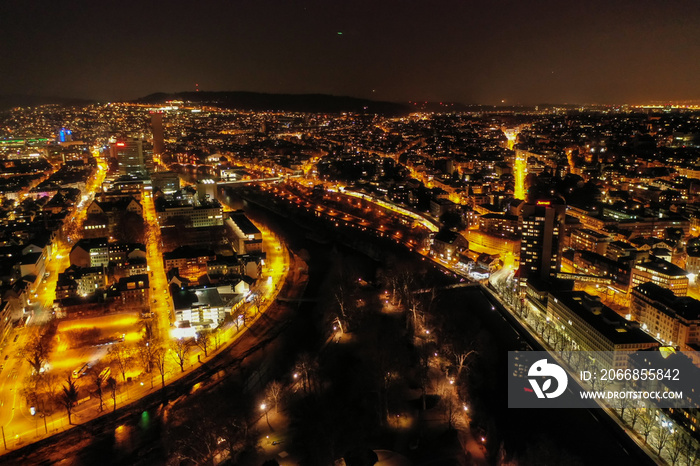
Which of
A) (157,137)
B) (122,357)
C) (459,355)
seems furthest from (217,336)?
(157,137)

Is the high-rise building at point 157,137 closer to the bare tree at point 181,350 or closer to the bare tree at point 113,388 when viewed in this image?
the bare tree at point 181,350

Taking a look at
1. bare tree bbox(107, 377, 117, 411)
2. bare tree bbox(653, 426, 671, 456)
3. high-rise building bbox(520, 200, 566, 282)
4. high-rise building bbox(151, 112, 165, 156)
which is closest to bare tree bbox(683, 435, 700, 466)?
bare tree bbox(653, 426, 671, 456)

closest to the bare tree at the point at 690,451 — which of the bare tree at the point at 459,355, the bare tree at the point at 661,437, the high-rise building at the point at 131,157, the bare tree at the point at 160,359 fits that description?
the bare tree at the point at 661,437

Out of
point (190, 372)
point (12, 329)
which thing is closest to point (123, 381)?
point (190, 372)

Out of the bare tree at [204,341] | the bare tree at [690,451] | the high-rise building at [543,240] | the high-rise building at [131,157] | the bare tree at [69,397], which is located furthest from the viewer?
the high-rise building at [131,157]

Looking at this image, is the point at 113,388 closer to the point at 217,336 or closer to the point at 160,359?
the point at 160,359

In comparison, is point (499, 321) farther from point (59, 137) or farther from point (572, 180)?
point (59, 137)
